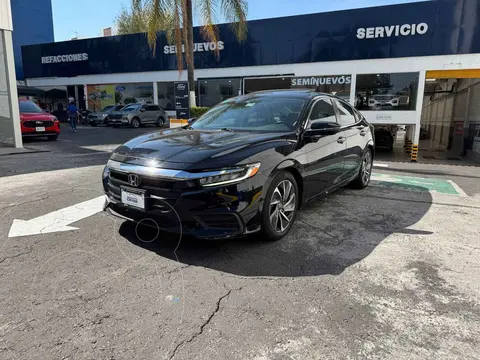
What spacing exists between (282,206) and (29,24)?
39936mm

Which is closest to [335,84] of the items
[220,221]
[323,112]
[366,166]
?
[366,166]

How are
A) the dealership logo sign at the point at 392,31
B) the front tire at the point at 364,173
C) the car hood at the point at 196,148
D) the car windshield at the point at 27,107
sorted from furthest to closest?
the dealership logo sign at the point at 392,31 < the car windshield at the point at 27,107 < the front tire at the point at 364,173 < the car hood at the point at 196,148

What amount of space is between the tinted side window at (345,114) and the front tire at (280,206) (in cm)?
179

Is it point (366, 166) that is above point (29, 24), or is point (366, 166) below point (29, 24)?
below

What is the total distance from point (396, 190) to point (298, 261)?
12.3 ft

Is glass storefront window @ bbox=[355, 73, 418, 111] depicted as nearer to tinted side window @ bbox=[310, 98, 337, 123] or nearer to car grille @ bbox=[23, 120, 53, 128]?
tinted side window @ bbox=[310, 98, 337, 123]

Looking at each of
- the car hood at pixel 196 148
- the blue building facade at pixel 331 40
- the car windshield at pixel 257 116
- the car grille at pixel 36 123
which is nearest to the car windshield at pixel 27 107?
the car grille at pixel 36 123

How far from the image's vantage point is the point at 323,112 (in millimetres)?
4688

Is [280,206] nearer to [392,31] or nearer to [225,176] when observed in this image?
[225,176]

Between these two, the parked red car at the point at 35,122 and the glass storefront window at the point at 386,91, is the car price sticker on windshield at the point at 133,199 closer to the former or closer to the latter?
the parked red car at the point at 35,122

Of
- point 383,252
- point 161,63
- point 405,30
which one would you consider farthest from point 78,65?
point 383,252

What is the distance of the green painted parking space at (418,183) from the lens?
6436mm

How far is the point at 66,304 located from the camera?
2553mm

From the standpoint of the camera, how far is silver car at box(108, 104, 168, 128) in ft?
72.6
